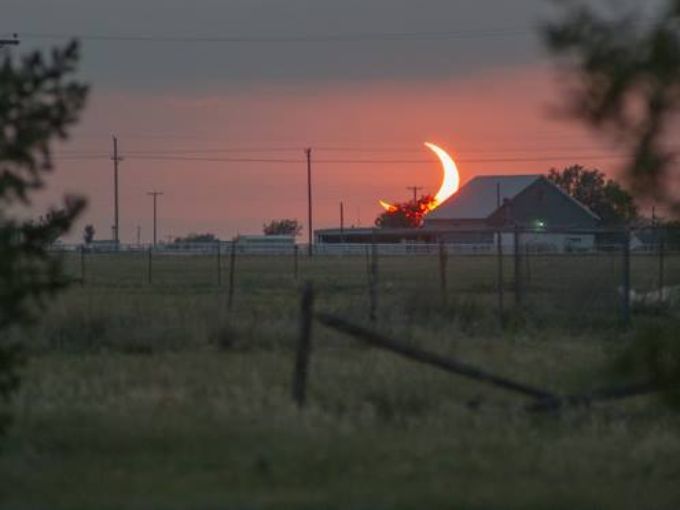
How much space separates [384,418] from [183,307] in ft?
43.1

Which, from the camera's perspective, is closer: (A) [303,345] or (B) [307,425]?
(B) [307,425]

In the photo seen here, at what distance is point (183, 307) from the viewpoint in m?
28.2

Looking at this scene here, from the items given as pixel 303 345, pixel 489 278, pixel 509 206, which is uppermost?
pixel 509 206

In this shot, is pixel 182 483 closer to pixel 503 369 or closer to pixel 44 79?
pixel 44 79

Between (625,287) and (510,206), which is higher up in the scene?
(510,206)

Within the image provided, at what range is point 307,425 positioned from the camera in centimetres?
1406

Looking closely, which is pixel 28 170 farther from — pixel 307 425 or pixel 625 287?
pixel 625 287

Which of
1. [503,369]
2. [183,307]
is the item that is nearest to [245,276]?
[183,307]

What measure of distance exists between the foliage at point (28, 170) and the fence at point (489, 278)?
0.89 m

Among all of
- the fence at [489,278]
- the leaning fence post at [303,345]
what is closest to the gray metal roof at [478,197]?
the fence at [489,278]

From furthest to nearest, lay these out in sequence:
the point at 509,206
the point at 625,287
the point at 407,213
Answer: the point at 407,213 < the point at 509,206 < the point at 625,287

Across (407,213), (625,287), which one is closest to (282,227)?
(407,213)

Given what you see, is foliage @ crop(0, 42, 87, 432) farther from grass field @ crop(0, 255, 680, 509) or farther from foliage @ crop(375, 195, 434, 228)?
foliage @ crop(375, 195, 434, 228)

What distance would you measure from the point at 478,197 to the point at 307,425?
7847cm
